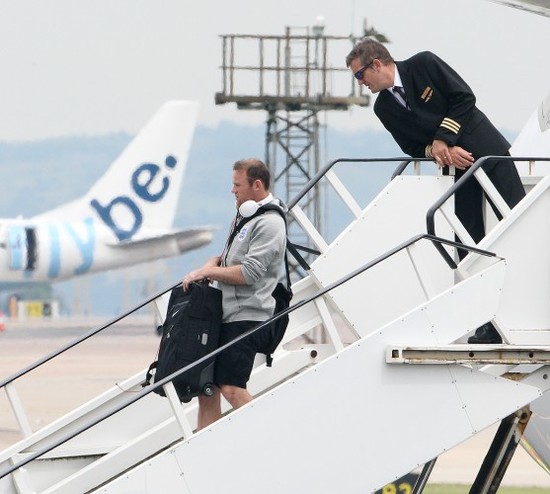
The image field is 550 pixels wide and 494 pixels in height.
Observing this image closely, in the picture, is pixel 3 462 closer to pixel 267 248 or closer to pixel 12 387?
pixel 12 387

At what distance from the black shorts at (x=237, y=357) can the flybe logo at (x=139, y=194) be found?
2753 inches

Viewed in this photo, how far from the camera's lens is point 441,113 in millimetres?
8211

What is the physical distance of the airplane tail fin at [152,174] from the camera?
77.2 meters

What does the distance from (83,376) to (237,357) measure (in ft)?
140

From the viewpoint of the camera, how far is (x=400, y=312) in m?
8.69

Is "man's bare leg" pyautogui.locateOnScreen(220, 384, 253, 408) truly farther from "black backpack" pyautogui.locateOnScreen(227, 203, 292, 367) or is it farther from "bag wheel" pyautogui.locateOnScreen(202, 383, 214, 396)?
"black backpack" pyautogui.locateOnScreen(227, 203, 292, 367)

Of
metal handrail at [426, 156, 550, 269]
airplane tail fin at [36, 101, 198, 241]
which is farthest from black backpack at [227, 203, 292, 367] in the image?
airplane tail fin at [36, 101, 198, 241]

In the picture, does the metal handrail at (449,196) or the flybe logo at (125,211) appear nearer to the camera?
the metal handrail at (449,196)

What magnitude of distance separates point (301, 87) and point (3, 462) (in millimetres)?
57863

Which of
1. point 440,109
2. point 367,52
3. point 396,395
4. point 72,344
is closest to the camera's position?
point 396,395

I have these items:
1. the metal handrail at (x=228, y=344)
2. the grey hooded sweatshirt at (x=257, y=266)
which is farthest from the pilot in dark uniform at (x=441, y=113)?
the grey hooded sweatshirt at (x=257, y=266)

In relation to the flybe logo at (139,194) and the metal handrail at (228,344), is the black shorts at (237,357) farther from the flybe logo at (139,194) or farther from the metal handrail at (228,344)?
the flybe logo at (139,194)

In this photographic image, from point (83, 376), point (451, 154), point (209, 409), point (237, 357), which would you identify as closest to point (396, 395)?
point (237, 357)

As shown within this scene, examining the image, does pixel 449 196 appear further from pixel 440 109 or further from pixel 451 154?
pixel 440 109
